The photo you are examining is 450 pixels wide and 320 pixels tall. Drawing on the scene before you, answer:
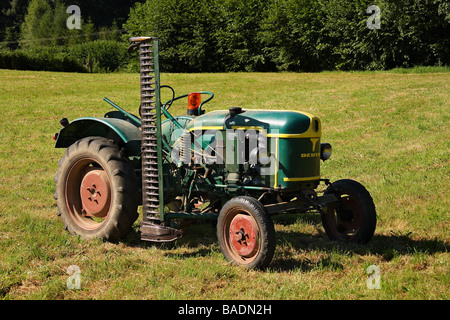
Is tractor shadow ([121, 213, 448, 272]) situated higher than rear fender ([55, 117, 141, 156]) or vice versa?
rear fender ([55, 117, 141, 156])

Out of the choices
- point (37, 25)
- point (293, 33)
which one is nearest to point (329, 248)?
point (293, 33)

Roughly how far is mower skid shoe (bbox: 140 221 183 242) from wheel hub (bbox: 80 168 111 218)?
0.66 meters

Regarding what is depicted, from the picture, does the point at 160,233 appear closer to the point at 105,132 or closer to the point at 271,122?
the point at 271,122

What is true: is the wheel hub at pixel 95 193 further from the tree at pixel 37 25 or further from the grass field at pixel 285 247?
the tree at pixel 37 25

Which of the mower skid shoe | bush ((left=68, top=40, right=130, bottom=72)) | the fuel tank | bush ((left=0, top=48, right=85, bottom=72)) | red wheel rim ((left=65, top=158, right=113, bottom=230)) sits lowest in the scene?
the mower skid shoe

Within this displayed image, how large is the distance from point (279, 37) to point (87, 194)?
3375cm

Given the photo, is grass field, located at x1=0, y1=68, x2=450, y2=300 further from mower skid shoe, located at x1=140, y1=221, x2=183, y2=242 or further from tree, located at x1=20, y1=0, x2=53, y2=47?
tree, located at x1=20, y1=0, x2=53, y2=47

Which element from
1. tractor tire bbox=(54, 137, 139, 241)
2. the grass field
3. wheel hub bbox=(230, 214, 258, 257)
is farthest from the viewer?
tractor tire bbox=(54, 137, 139, 241)

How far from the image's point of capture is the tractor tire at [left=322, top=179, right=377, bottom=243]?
4.73 metres

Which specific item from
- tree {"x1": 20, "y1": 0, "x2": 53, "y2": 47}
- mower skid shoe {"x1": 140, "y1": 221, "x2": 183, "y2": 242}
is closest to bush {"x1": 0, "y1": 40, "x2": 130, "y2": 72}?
tree {"x1": 20, "y1": 0, "x2": 53, "y2": 47}

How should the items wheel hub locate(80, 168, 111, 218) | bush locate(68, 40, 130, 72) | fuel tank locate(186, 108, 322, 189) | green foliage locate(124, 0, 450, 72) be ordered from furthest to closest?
bush locate(68, 40, 130, 72)
green foliage locate(124, 0, 450, 72)
wheel hub locate(80, 168, 111, 218)
fuel tank locate(186, 108, 322, 189)

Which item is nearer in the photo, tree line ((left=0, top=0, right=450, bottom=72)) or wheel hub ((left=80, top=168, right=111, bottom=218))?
wheel hub ((left=80, top=168, right=111, bottom=218))
